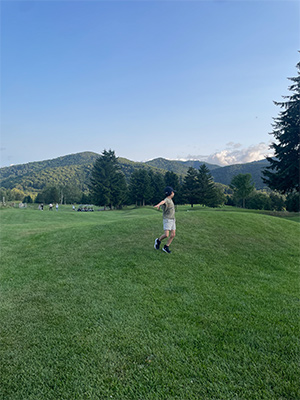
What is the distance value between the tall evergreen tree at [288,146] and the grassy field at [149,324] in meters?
23.3

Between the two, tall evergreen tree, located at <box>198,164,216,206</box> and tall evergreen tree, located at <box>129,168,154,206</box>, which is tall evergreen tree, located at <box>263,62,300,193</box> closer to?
tall evergreen tree, located at <box>198,164,216,206</box>

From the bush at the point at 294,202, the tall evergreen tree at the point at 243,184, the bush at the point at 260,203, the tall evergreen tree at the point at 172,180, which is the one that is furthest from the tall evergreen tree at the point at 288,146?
the bush at the point at 260,203

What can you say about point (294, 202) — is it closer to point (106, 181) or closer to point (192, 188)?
point (192, 188)

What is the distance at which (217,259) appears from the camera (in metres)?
6.69

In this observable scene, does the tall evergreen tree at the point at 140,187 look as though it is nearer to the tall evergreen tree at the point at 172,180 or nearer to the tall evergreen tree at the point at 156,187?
the tall evergreen tree at the point at 156,187

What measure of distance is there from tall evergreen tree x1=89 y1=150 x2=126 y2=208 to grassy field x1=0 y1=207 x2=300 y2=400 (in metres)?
47.7

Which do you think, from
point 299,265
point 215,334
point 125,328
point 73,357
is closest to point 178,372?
point 215,334

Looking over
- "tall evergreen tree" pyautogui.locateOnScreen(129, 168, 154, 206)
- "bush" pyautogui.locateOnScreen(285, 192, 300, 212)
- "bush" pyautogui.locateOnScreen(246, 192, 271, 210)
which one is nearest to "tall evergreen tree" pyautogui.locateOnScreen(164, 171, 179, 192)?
"tall evergreen tree" pyautogui.locateOnScreen(129, 168, 154, 206)

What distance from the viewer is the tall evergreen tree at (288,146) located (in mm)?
26031

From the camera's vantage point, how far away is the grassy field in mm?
2367

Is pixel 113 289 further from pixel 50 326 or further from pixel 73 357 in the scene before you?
pixel 73 357

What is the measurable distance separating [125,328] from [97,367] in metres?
0.79

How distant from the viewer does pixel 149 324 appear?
3.44 metres

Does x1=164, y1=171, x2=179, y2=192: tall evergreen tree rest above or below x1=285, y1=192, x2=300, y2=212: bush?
above
